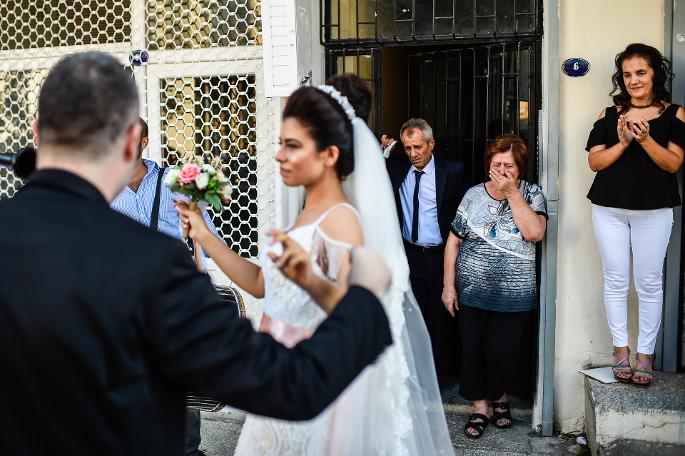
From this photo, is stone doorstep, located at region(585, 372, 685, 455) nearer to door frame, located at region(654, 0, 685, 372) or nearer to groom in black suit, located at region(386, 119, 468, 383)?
door frame, located at region(654, 0, 685, 372)

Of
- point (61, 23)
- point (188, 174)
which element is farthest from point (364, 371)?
point (61, 23)

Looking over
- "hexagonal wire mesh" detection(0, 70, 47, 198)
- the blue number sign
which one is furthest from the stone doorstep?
"hexagonal wire mesh" detection(0, 70, 47, 198)

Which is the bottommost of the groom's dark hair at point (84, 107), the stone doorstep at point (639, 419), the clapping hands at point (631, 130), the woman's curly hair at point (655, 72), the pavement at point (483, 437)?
the pavement at point (483, 437)

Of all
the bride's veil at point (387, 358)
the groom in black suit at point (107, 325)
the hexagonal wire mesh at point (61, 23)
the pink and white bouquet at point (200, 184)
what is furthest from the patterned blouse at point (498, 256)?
the groom in black suit at point (107, 325)

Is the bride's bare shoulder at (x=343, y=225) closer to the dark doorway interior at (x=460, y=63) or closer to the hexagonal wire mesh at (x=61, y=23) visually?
the dark doorway interior at (x=460, y=63)

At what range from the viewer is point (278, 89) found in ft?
15.9

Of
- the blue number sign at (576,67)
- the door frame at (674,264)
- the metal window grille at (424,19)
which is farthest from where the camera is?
the metal window grille at (424,19)

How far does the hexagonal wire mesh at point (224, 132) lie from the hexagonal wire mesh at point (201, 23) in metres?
0.27

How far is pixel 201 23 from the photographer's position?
571 cm

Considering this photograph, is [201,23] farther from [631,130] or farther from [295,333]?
[295,333]

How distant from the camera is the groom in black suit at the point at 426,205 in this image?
17.9 feet

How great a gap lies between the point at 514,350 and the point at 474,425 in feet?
1.84

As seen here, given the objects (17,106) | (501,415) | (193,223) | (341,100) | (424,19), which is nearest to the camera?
(341,100)

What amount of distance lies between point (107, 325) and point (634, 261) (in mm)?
3804
